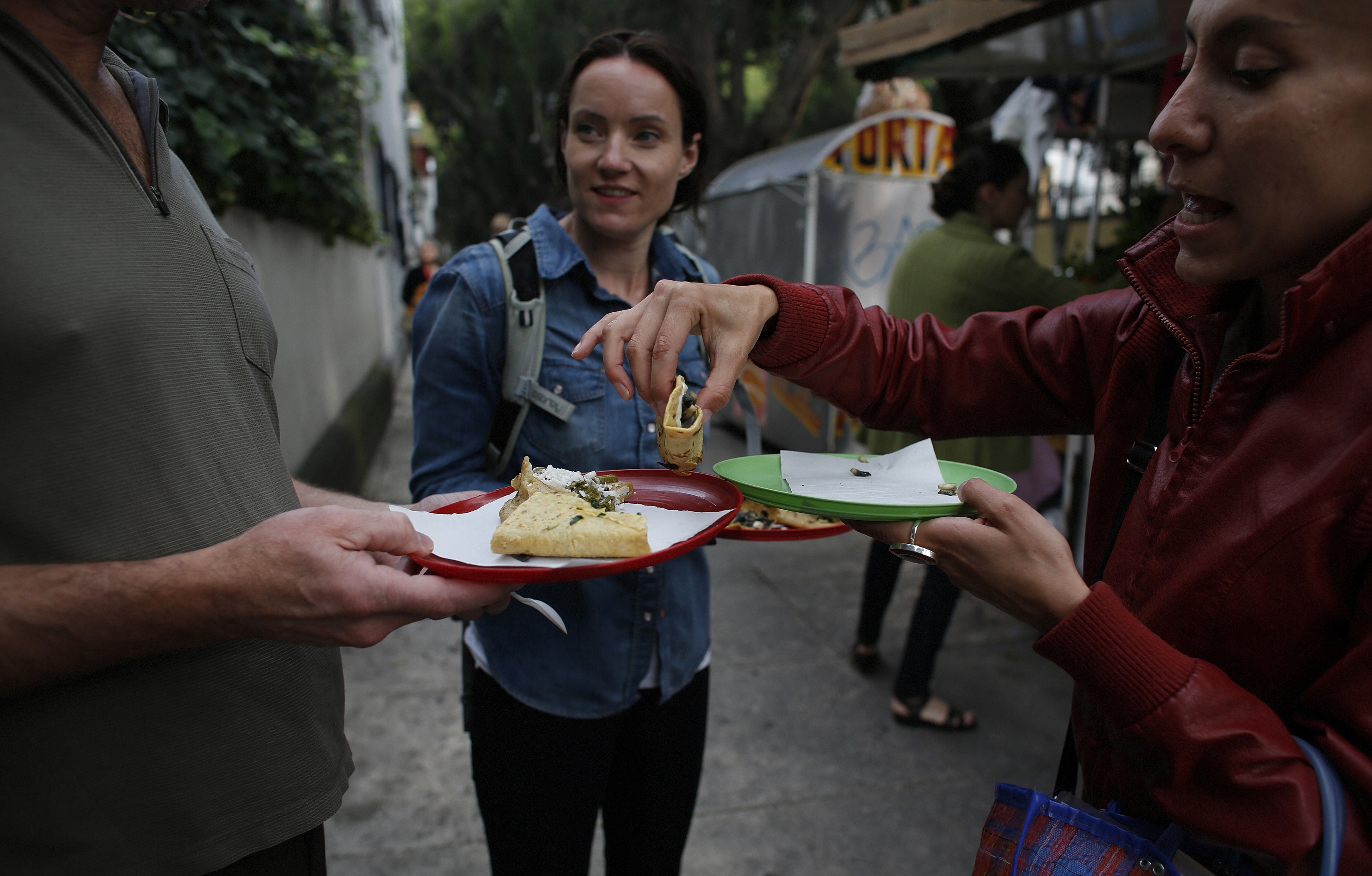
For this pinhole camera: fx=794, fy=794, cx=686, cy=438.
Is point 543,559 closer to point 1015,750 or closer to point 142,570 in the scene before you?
point 142,570

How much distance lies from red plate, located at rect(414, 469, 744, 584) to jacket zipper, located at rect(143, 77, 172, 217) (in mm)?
750

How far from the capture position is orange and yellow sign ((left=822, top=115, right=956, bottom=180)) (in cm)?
826

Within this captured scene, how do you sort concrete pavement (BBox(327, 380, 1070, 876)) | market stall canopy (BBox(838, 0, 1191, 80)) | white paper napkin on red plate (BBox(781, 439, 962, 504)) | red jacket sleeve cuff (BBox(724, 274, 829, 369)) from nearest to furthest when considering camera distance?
white paper napkin on red plate (BBox(781, 439, 962, 504))
red jacket sleeve cuff (BBox(724, 274, 829, 369))
concrete pavement (BBox(327, 380, 1070, 876))
market stall canopy (BBox(838, 0, 1191, 80))

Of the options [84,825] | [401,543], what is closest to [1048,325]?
[401,543]

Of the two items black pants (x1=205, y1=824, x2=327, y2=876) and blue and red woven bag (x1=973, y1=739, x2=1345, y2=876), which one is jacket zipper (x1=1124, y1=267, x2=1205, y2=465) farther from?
black pants (x1=205, y1=824, x2=327, y2=876)

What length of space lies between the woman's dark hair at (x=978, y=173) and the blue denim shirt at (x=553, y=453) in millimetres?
2885

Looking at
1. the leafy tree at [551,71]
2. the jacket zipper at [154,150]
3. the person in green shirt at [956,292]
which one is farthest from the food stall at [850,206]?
Result: the jacket zipper at [154,150]

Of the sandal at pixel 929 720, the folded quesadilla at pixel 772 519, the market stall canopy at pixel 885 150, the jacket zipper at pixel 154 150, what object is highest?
the market stall canopy at pixel 885 150

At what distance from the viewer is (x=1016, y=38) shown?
200 inches

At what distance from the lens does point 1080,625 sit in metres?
1.28

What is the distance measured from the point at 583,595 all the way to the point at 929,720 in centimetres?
288

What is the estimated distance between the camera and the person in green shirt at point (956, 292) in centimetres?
400

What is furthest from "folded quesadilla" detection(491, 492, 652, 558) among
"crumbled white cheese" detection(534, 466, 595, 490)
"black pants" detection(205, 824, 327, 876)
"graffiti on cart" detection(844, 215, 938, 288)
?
"graffiti on cart" detection(844, 215, 938, 288)

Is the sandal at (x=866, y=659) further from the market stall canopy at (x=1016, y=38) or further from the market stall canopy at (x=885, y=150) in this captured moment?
the market stall canopy at (x=885, y=150)
